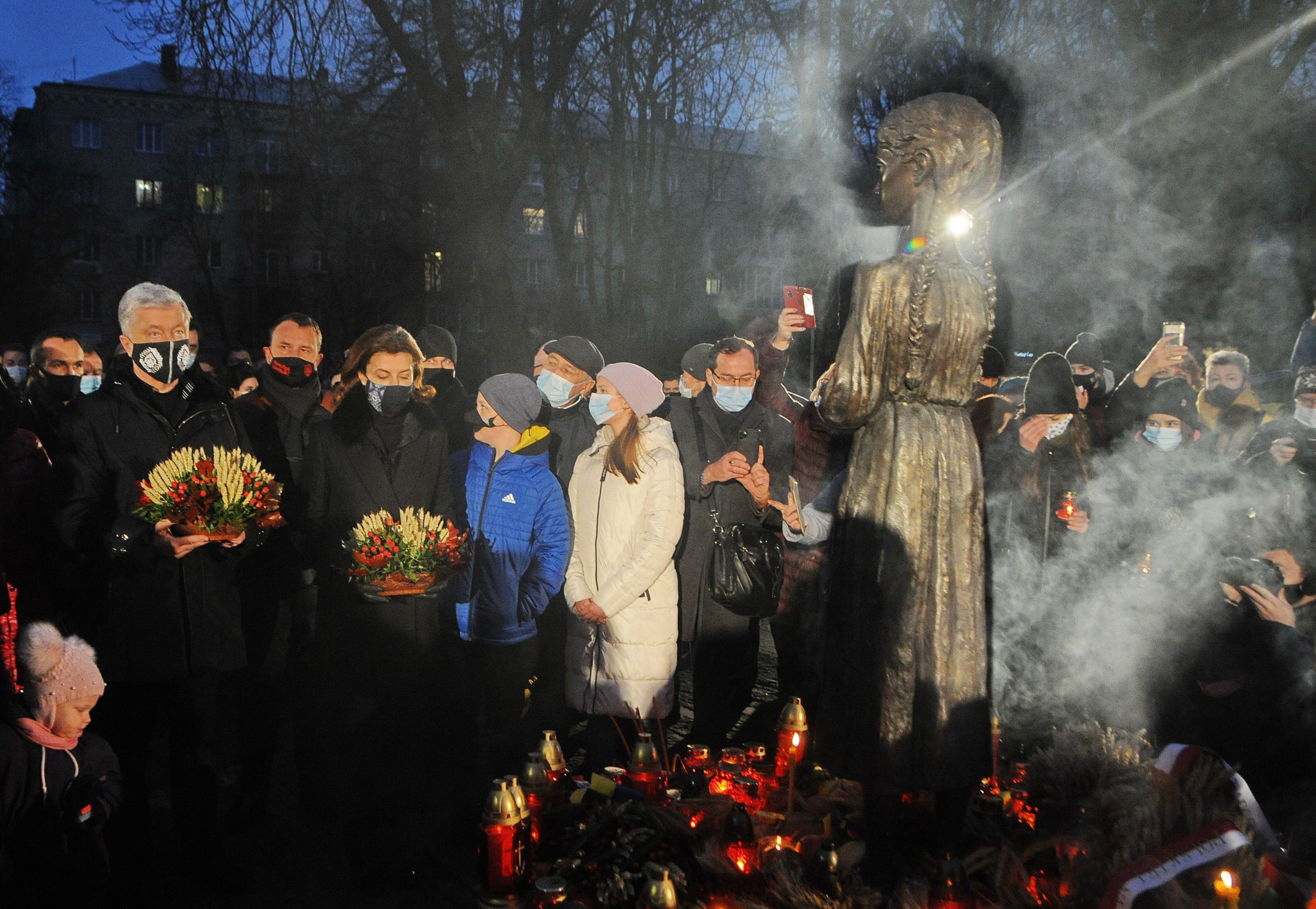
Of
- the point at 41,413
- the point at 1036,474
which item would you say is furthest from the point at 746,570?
the point at 41,413

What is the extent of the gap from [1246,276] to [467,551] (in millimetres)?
6820

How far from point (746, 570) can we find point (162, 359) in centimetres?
290

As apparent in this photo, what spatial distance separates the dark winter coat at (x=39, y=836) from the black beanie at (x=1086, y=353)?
6484 millimetres

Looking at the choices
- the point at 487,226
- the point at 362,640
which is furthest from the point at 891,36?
the point at 362,640

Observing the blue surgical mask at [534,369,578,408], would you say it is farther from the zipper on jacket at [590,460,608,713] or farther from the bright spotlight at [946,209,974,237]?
the bright spotlight at [946,209,974,237]

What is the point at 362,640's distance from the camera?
14.4 ft

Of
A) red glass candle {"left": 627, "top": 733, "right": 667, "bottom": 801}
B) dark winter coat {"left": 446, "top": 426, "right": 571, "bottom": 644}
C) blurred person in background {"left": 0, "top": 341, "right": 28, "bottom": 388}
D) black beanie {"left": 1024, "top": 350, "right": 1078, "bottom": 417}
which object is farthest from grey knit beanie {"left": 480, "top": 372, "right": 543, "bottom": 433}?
blurred person in background {"left": 0, "top": 341, "right": 28, "bottom": 388}

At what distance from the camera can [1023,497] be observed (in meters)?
5.37

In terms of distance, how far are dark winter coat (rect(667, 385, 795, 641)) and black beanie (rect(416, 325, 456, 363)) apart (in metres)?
2.13

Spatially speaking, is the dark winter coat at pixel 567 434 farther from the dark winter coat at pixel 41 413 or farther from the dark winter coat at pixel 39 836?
the dark winter coat at pixel 39 836

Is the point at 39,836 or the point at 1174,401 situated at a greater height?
the point at 1174,401

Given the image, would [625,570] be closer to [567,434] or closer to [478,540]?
[478,540]

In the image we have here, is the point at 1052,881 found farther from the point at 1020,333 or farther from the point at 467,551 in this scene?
the point at 1020,333

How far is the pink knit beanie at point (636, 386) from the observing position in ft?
→ 16.5
